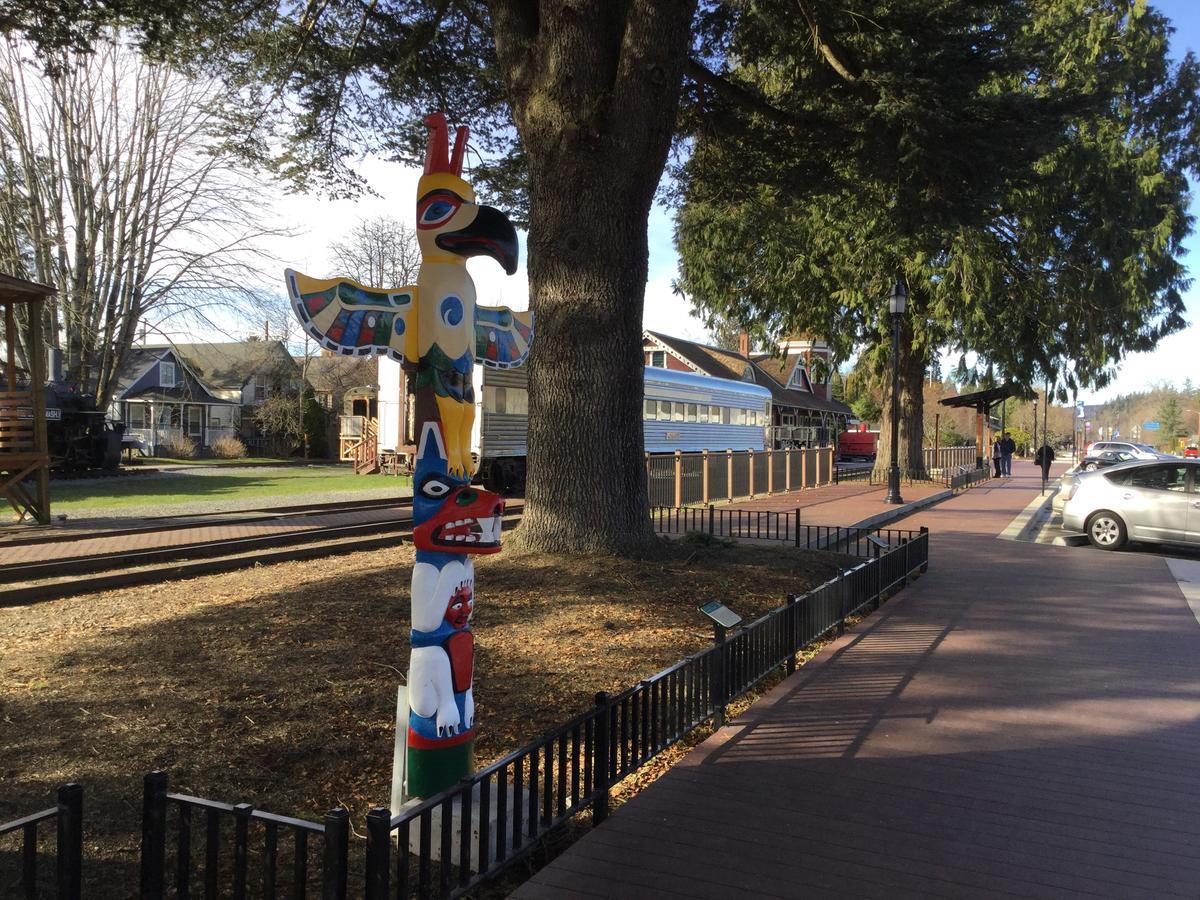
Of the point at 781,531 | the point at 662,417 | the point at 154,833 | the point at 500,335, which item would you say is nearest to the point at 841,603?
the point at 500,335

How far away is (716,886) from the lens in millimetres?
3543

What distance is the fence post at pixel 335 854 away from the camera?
2.62 metres

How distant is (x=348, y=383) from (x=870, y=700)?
4757 centimetres

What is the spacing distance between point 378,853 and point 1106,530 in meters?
15.0

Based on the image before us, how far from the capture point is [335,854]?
2645mm

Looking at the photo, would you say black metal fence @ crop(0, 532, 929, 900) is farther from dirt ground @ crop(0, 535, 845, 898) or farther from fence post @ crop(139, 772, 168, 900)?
dirt ground @ crop(0, 535, 845, 898)

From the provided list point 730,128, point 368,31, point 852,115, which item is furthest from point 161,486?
point 852,115

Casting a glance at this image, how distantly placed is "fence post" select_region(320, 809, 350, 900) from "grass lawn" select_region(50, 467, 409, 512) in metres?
17.1

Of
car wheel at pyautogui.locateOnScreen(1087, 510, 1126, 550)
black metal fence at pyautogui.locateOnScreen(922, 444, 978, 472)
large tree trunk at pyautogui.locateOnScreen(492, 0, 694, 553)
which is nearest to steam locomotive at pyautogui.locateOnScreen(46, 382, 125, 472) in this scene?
large tree trunk at pyautogui.locateOnScreen(492, 0, 694, 553)

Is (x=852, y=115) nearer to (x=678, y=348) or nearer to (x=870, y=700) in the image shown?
(x=870, y=700)

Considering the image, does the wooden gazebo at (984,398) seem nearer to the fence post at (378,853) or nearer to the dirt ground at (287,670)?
the dirt ground at (287,670)

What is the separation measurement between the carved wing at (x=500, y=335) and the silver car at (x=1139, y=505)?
13.1 metres

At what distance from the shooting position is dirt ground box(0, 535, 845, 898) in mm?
→ 4297

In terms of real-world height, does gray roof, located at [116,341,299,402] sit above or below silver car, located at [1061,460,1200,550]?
above
